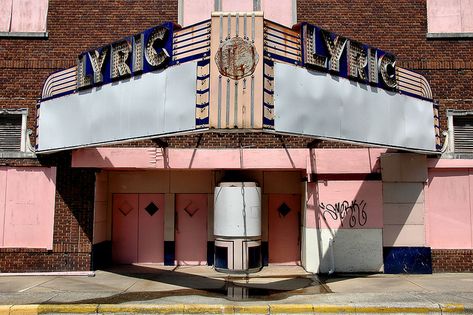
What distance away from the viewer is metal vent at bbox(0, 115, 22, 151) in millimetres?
13039

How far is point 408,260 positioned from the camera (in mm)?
12578

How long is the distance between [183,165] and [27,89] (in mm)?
4836

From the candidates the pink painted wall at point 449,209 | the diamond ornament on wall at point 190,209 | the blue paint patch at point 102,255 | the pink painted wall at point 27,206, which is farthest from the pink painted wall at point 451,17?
the pink painted wall at point 27,206

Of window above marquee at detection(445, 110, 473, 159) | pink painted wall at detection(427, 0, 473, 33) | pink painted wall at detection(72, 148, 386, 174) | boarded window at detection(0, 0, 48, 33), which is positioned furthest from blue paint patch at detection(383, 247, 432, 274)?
boarded window at detection(0, 0, 48, 33)

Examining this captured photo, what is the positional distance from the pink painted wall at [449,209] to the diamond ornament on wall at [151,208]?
779 centimetres

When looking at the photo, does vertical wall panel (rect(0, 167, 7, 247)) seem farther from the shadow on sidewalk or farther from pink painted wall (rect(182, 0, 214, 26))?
pink painted wall (rect(182, 0, 214, 26))

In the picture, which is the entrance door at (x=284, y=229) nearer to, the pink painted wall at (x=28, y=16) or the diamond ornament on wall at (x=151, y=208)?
the diamond ornament on wall at (x=151, y=208)

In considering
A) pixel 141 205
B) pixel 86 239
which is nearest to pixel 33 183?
pixel 86 239

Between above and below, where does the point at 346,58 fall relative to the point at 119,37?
below

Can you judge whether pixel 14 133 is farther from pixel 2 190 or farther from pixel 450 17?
pixel 450 17

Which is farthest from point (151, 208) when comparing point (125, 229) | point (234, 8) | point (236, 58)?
point (236, 58)

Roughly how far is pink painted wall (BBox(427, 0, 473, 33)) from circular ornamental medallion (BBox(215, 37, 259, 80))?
24.4 ft

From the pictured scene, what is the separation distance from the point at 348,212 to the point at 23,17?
1065 cm

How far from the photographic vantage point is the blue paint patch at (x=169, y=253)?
14062 millimetres
